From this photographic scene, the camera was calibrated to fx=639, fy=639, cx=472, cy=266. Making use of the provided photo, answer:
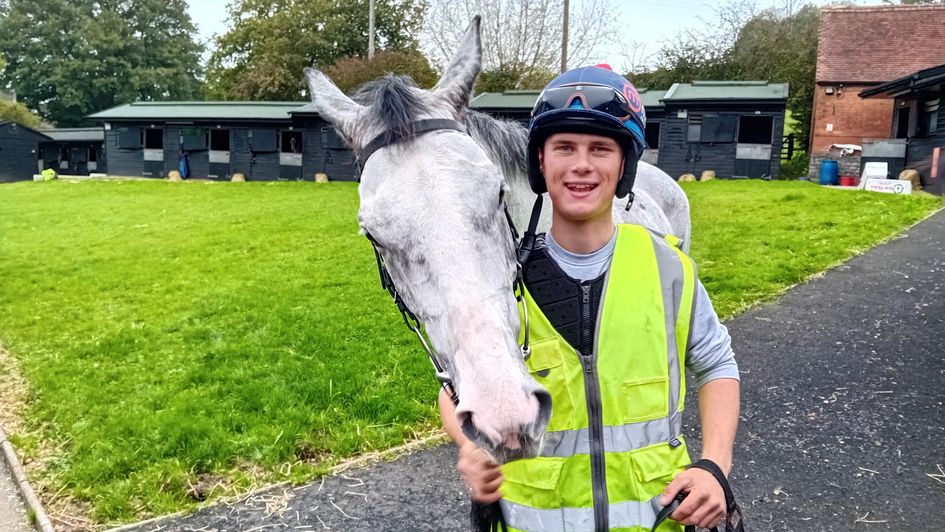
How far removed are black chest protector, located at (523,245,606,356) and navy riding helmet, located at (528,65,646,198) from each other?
0.31m

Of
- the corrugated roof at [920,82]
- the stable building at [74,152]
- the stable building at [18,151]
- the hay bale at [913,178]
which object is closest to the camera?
the corrugated roof at [920,82]

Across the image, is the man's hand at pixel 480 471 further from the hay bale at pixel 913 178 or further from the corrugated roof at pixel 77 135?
the corrugated roof at pixel 77 135

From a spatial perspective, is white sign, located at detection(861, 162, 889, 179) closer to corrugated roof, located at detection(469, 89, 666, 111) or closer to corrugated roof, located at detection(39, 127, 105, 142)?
corrugated roof, located at detection(469, 89, 666, 111)

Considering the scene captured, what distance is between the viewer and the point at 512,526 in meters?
1.72

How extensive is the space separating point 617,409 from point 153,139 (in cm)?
3344

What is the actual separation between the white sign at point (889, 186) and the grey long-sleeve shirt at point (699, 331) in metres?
17.3

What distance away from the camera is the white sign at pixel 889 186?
53.7 ft

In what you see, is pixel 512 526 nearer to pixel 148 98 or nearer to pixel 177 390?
pixel 177 390

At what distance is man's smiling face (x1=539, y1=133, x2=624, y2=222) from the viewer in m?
1.71

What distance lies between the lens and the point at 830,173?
20.4m

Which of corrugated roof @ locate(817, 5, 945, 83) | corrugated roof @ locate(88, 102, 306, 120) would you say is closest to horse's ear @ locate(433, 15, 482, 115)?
corrugated roof @ locate(88, 102, 306, 120)

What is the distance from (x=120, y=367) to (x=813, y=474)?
20.7ft

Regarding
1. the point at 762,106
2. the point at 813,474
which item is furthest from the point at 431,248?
the point at 762,106

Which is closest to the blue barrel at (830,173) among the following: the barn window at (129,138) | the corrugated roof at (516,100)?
the corrugated roof at (516,100)
